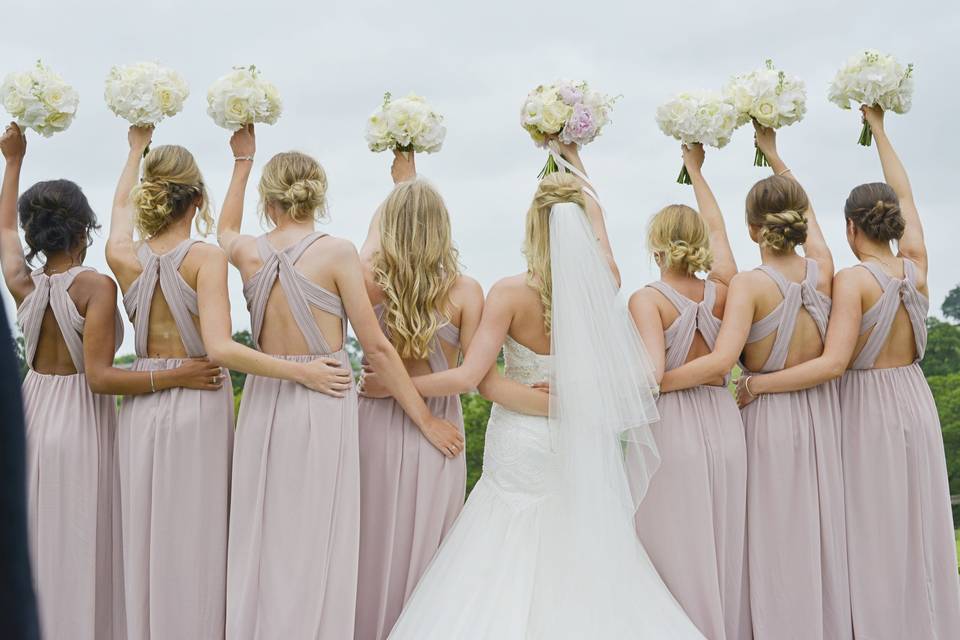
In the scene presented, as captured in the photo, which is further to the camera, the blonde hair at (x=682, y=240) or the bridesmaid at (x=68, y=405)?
the bridesmaid at (x=68, y=405)

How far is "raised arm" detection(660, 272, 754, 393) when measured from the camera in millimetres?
6043

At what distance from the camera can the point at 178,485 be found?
591 cm

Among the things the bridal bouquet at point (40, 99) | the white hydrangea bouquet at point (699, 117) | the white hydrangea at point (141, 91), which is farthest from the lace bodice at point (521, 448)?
the bridal bouquet at point (40, 99)

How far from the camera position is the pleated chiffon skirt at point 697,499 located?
609cm

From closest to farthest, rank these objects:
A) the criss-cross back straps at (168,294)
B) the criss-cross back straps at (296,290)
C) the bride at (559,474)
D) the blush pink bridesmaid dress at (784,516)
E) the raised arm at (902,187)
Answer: the bride at (559,474)
the criss-cross back straps at (296,290)
the criss-cross back straps at (168,294)
the blush pink bridesmaid dress at (784,516)
the raised arm at (902,187)

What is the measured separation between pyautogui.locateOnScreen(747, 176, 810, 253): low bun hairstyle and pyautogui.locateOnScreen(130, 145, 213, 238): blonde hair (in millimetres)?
3199

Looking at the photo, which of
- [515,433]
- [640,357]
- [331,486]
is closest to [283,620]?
[331,486]

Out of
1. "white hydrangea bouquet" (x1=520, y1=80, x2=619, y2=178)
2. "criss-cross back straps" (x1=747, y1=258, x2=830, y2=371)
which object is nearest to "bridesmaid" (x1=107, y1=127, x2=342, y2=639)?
"white hydrangea bouquet" (x1=520, y1=80, x2=619, y2=178)

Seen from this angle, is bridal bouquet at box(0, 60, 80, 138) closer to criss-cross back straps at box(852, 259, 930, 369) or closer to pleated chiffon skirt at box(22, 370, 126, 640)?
pleated chiffon skirt at box(22, 370, 126, 640)

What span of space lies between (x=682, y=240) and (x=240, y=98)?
8.69 ft

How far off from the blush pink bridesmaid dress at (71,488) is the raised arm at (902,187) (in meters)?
4.80

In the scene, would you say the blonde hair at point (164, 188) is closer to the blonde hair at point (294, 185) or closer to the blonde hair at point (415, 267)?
the blonde hair at point (294, 185)

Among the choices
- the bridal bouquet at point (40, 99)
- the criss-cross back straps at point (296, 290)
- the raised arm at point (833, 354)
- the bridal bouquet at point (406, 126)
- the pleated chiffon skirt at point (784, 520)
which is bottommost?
the pleated chiffon skirt at point (784, 520)

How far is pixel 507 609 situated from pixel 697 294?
2.06 meters
